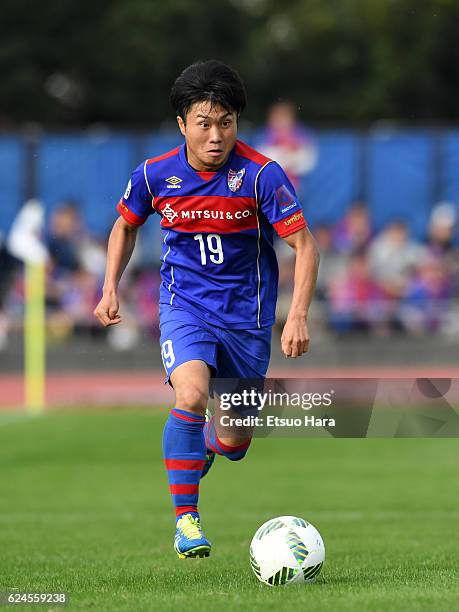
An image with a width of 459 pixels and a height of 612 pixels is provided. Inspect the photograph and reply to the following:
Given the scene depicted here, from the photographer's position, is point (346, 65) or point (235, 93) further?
point (346, 65)

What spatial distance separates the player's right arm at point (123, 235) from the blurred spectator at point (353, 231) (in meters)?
15.1

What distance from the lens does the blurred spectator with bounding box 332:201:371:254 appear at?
2241cm

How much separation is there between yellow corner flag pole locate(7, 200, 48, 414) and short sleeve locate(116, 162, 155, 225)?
11.5 metres

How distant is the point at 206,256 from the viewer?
7.00m

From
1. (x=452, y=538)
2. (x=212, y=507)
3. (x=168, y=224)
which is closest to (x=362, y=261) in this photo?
(x=212, y=507)

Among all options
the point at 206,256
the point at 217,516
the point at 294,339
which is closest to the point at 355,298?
the point at 217,516

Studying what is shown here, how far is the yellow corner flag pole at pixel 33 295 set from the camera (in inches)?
736

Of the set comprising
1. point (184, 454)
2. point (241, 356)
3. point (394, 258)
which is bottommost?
point (184, 454)

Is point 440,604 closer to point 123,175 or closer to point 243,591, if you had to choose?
point 243,591

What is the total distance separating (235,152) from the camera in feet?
22.8

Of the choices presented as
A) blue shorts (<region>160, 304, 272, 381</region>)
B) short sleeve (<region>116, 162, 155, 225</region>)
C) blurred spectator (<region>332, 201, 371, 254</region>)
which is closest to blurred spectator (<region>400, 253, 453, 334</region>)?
blurred spectator (<region>332, 201, 371, 254</region>)

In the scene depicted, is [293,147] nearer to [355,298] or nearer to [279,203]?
[355,298]

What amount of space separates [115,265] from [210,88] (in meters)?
1.07

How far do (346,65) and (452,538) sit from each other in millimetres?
42631
